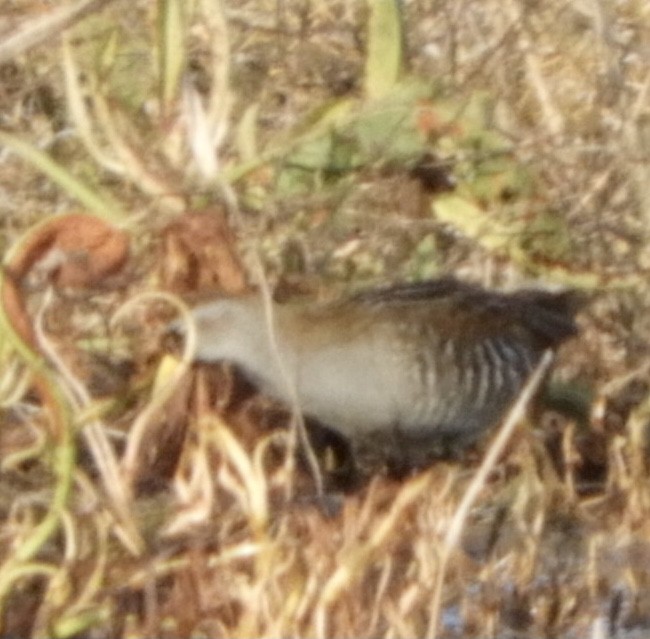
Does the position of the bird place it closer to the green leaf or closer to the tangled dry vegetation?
the tangled dry vegetation

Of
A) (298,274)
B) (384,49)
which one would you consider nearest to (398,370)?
(298,274)

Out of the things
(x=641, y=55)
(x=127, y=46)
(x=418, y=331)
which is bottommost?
(x=418, y=331)

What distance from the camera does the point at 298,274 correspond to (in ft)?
16.5

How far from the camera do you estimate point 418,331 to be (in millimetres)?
4828

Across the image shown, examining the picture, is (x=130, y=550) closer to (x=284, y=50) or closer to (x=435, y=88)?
(x=435, y=88)

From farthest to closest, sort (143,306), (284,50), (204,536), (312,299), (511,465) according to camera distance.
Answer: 1. (284,50)
2. (312,299)
3. (511,465)
4. (143,306)
5. (204,536)

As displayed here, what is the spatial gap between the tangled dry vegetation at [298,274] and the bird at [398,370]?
12 cm

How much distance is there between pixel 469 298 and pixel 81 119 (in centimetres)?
122

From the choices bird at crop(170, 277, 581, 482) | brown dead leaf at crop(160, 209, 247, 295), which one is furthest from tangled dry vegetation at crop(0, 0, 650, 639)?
bird at crop(170, 277, 581, 482)

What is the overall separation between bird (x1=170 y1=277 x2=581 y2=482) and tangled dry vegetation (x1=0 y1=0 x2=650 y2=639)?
0.40 ft

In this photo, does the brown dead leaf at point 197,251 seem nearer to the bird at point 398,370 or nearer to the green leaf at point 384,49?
the bird at point 398,370

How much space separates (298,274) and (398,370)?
1.31 ft

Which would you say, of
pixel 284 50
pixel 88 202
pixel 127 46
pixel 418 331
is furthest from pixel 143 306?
pixel 284 50

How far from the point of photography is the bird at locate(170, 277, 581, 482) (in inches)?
187
